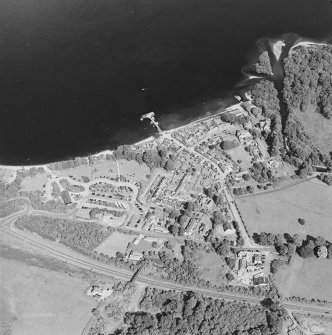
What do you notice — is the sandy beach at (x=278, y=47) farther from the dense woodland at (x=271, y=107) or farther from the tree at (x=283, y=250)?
the tree at (x=283, y=250)

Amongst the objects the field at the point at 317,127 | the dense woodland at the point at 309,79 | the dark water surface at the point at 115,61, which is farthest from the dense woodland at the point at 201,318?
the dense woodland at the point at 309,79

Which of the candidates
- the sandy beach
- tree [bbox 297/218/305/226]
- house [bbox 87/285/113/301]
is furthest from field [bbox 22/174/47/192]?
the sandy beach

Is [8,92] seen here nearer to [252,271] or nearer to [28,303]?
[28,303]

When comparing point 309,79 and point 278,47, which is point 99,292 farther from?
point 278,47

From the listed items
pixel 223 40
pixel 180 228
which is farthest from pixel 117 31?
pixel 180 228

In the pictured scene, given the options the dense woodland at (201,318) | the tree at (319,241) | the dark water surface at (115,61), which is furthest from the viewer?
the dark water surface at (115,61)

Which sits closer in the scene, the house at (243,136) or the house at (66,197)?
the house at (66,197)

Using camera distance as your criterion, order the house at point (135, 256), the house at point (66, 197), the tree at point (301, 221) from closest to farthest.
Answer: the house at point (135, 256) → the tree at point (301, 221) → the house at point (66, 197)

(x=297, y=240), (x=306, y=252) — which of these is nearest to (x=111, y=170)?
(x=297, y=240)

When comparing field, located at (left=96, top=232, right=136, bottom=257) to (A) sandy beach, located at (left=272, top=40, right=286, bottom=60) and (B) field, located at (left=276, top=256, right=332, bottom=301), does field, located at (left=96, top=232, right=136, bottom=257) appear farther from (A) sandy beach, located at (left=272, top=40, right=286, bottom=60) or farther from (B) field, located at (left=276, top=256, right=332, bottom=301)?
(A) sandy beach, located at (left=272, top=40, right=286, bottom=60)
